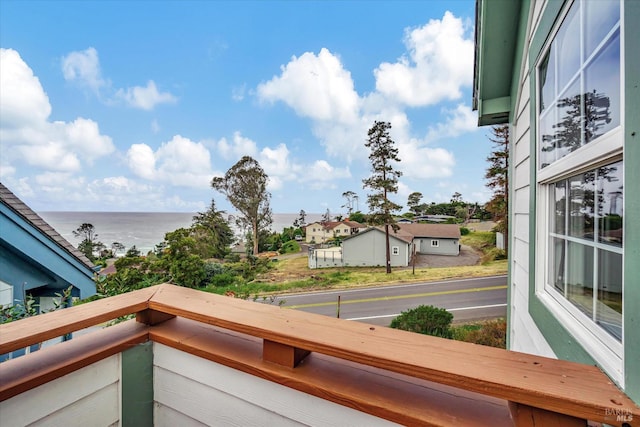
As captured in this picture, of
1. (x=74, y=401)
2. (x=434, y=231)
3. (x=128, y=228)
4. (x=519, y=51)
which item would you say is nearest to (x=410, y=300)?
(x=519, y=51)

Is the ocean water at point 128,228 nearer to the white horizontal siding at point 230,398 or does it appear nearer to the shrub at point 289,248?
the shrub at point 289,248

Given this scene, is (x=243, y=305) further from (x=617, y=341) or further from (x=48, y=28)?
(x=48, y=28)

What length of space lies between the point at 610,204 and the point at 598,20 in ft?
1.91

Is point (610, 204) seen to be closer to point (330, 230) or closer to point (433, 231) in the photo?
point (433, 231)

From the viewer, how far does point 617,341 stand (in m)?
0.72

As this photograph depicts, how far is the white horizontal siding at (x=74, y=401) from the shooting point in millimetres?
678

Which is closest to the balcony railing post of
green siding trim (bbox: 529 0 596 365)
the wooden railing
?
the wooden railing

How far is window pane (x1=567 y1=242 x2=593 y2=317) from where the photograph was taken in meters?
0.96

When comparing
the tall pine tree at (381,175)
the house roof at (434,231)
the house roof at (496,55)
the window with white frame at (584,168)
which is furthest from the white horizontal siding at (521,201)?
the house roof at (434,231)

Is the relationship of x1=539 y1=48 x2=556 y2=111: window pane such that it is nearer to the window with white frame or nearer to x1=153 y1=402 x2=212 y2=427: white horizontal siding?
the window with white frame

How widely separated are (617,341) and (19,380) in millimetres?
1451

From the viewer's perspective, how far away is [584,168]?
962 millimetres

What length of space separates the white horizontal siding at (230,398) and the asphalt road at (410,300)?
6.97 metres

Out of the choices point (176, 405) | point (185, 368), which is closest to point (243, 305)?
point (185, 368)
